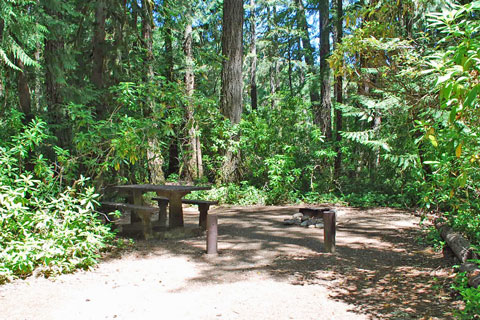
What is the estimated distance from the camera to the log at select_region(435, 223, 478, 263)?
16.3 ft

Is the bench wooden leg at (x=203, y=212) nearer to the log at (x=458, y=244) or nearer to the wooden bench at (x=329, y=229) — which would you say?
the wooden bench at (x=329, y=229)

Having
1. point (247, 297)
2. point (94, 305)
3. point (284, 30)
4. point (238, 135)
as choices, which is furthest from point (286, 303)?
point (284, 30)

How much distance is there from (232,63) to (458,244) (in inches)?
394

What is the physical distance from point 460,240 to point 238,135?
29.2 feet

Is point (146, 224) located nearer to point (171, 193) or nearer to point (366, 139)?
point (171, 193)

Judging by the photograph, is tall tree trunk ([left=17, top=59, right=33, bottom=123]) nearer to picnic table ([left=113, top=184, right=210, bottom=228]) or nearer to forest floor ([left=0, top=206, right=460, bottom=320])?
picnic table ([left=113, top=184, right=210, bottom=228])

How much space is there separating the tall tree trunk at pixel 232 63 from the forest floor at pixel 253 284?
665 centimetres

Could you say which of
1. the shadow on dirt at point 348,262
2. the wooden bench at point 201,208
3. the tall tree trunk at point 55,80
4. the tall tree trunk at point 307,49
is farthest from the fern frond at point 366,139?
the tall tree trunk at point 307,49

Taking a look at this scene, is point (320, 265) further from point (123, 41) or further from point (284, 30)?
point (284, 30)

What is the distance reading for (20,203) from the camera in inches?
202

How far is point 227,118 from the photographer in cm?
1344

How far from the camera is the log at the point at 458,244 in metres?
4.98

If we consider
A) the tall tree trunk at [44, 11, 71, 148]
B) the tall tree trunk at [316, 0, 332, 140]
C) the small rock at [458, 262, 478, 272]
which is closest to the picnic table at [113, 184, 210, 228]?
the tall tree trunk at [44, 11, 71, 148]

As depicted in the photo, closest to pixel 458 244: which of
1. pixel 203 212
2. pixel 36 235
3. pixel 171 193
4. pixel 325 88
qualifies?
pixel 203 212
